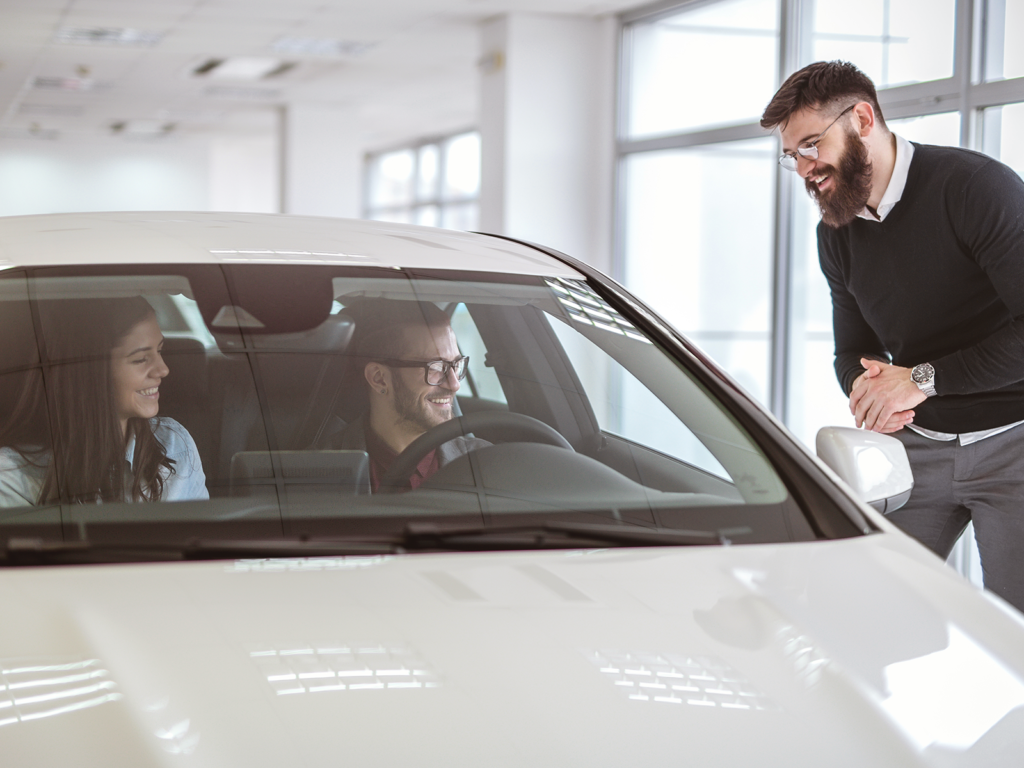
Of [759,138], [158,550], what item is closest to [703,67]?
[759,138]

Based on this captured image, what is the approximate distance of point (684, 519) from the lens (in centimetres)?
130

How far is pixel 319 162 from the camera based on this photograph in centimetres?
1209

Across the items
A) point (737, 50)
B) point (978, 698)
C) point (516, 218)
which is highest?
point (737, 50)

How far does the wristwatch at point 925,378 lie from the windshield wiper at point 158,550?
1.26 m

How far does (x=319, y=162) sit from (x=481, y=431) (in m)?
11.1

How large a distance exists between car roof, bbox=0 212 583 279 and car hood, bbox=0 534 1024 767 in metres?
0.47

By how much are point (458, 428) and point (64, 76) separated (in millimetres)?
10496

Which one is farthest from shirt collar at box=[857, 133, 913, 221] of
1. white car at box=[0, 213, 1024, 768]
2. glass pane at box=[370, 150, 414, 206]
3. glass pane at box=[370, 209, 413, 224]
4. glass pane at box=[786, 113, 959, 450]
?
glass pane at box=[370, 150, 414, 206]

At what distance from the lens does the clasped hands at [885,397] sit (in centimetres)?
203

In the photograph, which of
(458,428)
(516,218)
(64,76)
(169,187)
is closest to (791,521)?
(458,428)

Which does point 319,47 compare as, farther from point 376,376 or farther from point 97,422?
point 97,422

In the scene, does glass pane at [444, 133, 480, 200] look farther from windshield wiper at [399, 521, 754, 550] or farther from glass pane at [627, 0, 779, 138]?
windshield wiper at [399, 521, 754, 550]

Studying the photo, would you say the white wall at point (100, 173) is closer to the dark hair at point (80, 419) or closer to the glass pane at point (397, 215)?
the glass pane at point (397, 215)

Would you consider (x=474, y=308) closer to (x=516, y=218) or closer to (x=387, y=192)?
(x=516, y=218)
